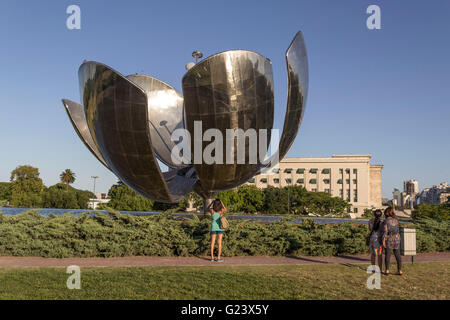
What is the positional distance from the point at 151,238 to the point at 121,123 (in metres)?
2.83

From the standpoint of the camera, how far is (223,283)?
5.73 m

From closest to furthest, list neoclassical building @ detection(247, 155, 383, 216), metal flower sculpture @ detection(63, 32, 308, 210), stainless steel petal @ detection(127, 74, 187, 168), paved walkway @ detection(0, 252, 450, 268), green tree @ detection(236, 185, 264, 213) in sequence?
paved walkway @ detection(0, 252, 450, 268) → metal flower sculpture @ detection(63, 32, 308, 210) → stainless steel petal @ detection(127, 74, 187, 168) → green tree @ detection(236, 185, 264, 213) → neoclassical building @ detection(247, 155, 383, 216)

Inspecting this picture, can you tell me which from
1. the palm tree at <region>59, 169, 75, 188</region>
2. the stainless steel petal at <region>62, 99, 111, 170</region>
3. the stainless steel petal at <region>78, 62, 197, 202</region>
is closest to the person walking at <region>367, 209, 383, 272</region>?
the stainless steel petal at <region>78, 62, 197, 202</region>

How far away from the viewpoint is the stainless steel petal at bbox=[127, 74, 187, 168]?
41.4 ft

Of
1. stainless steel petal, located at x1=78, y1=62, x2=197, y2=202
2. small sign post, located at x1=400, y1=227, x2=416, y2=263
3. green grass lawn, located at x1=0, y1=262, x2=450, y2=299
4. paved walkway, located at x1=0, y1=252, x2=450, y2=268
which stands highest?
stainless steel petal, located at x1=78, y1=62, x2=197, y2=202

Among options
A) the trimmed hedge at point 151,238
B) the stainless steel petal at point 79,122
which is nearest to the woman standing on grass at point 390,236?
the trimmed hedge at point 151,238

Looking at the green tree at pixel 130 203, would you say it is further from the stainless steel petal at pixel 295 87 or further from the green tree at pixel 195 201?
the stainless steel petal at pixel 295 87

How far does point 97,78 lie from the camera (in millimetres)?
8016

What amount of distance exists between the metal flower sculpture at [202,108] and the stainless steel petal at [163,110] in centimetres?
332

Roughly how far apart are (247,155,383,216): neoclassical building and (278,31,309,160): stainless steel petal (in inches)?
2766

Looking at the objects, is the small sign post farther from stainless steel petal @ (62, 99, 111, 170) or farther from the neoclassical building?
the neoclassical building

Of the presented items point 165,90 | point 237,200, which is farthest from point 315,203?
point 165,90

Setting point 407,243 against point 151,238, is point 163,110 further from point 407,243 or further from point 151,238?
point 407,243
